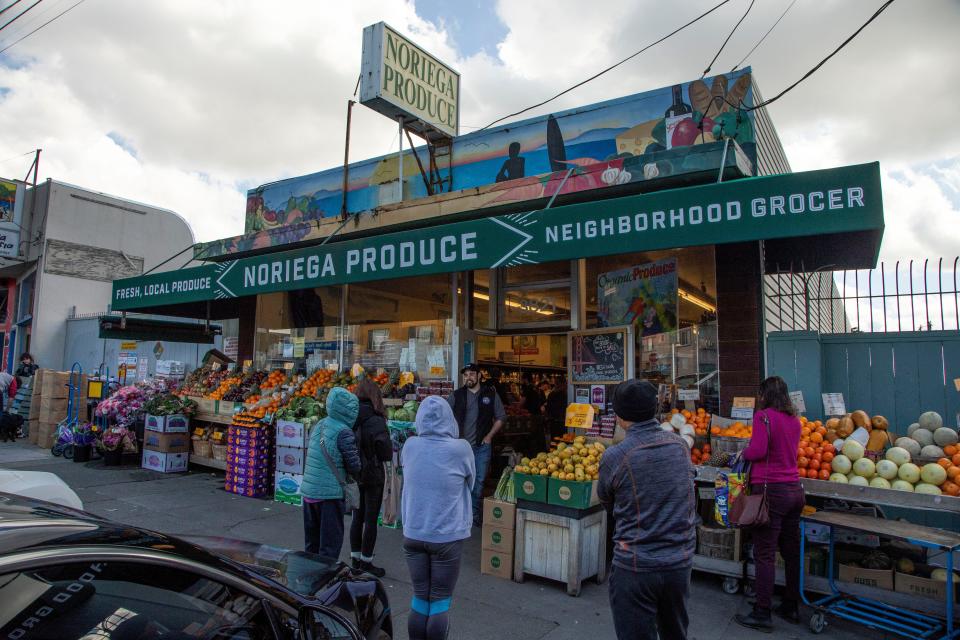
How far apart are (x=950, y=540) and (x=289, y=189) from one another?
12012 millimetres

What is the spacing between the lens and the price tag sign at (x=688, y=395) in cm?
701

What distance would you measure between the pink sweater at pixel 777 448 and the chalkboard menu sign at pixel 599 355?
278cm

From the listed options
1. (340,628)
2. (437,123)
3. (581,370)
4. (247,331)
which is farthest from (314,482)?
(247,331)

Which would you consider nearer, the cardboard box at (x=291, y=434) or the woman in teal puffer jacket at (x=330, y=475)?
the woman in teal puffer jacket at (x=330, y=475)

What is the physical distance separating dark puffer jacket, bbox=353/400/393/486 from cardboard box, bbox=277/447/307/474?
3.18 meters

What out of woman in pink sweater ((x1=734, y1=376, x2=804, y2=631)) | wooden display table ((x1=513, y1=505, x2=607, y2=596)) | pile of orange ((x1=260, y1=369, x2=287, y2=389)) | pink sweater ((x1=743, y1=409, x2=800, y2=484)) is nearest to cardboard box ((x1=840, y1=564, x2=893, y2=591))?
woman in pink sweater ((x1=734, y1=376, x2=804, y2=631))

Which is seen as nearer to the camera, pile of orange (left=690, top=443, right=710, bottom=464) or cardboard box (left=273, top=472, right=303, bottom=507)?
pile of orange (left=690, top=443, right=710, bottom=464)

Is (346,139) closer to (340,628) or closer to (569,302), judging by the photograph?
(569,302)

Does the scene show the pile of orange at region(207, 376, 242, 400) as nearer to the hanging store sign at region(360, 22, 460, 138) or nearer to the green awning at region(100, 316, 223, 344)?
the green awning at region(100, 316, 223, 344)

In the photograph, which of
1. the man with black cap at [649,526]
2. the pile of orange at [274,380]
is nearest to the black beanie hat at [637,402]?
the man with black cap at [649,526]

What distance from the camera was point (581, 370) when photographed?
7.96 metres

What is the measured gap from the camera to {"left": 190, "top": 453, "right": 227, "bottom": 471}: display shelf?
10.1 metres

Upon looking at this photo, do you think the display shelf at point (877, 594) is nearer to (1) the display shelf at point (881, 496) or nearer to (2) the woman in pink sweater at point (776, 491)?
(2) the woman in pink sweater at point (776, 491)

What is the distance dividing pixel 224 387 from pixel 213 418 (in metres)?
0.60
